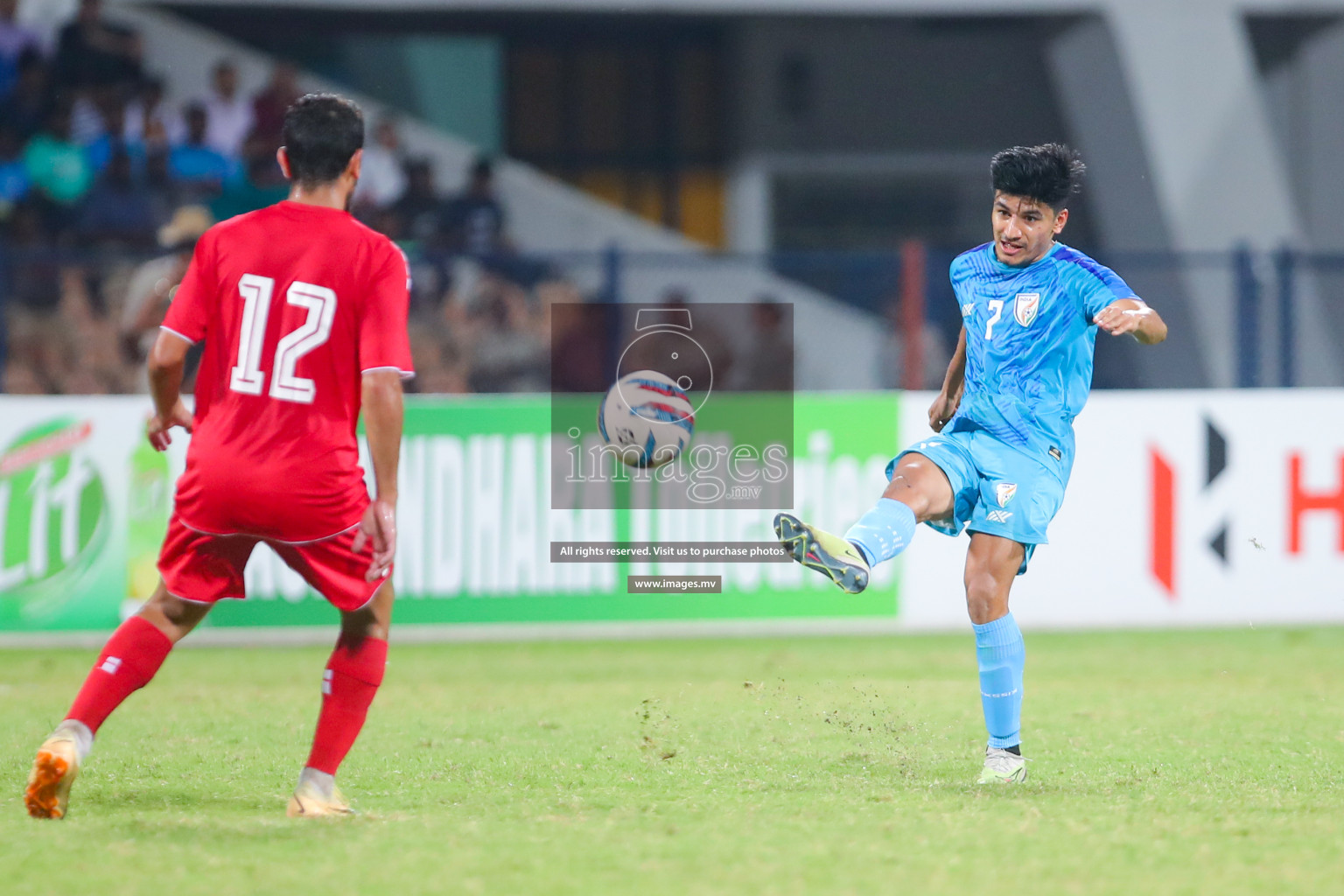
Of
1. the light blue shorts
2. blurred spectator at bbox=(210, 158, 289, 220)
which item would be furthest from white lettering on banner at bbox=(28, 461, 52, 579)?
the light blue shorts

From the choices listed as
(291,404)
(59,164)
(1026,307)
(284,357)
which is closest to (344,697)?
(291,404)

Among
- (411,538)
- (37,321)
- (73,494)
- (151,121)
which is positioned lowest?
(411,538)

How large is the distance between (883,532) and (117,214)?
10557mm

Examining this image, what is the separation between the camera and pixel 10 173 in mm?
14734

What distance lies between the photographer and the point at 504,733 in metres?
6.91

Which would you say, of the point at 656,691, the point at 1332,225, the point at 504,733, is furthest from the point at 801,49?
the point at 504,733

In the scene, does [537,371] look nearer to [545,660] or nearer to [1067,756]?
[545,660]

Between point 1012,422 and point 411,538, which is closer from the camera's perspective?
point 1012,422

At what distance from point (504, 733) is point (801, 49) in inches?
618

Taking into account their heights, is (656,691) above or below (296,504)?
below

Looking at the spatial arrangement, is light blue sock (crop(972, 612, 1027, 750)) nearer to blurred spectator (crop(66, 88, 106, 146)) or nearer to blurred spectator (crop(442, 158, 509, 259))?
blurred spectator (crop(442, 158, 509, 259))

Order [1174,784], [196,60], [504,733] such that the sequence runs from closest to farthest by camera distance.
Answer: [1174,784]
[504,733]
[196,60]

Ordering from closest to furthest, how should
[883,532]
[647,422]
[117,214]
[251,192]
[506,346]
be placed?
[883,532] < [647,422] < [506,346] < [251,192] < [117,214]

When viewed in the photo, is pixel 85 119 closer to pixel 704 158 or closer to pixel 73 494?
pixel 73 494
